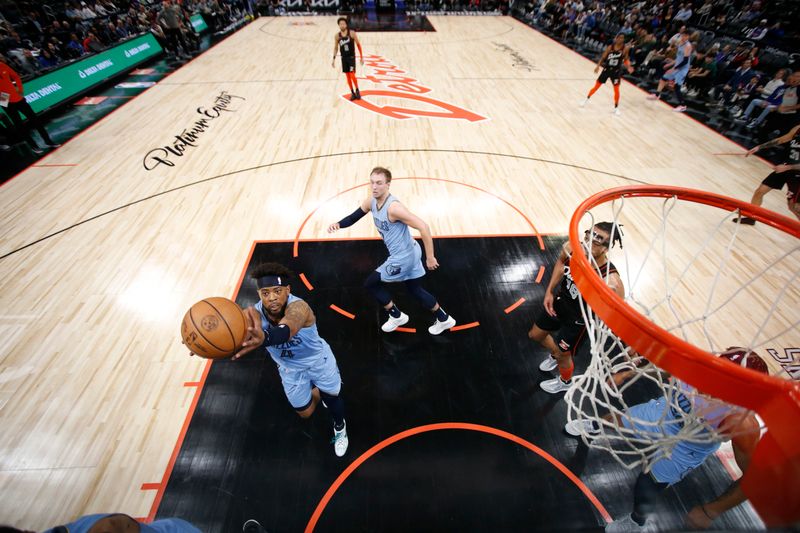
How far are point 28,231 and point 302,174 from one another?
4349 mm

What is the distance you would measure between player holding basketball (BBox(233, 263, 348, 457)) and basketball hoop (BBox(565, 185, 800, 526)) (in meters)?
1.77

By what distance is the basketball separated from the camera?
2.21 metres

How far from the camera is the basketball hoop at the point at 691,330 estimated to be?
1.30 m

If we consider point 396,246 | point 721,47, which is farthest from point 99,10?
point 721,47

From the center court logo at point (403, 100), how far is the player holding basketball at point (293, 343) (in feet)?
25.8

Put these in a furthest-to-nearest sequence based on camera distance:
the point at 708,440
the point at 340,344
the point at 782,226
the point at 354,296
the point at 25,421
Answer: the point at 354,296 < the point at 340,344 < the point at 25,421 < the point at 782,226 < the point at 708,440

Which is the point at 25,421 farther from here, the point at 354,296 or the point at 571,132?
the point at 571,132

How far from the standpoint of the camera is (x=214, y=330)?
2.21 metres

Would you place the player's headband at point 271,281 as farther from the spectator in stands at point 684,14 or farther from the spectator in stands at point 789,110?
the spectator in stands at point 684,14

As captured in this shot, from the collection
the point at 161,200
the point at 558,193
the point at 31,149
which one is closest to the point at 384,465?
the point at 558,193

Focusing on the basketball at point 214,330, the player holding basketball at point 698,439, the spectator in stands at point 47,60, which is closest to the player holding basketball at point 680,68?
the player holding basketball at point 698,439

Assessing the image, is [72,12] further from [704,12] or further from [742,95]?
[704,12]

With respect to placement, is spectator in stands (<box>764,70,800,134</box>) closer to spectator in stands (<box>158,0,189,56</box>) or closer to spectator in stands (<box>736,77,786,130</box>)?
spectator in stands (<box>736,77,786,130</box>)

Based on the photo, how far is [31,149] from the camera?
776 centimetres
